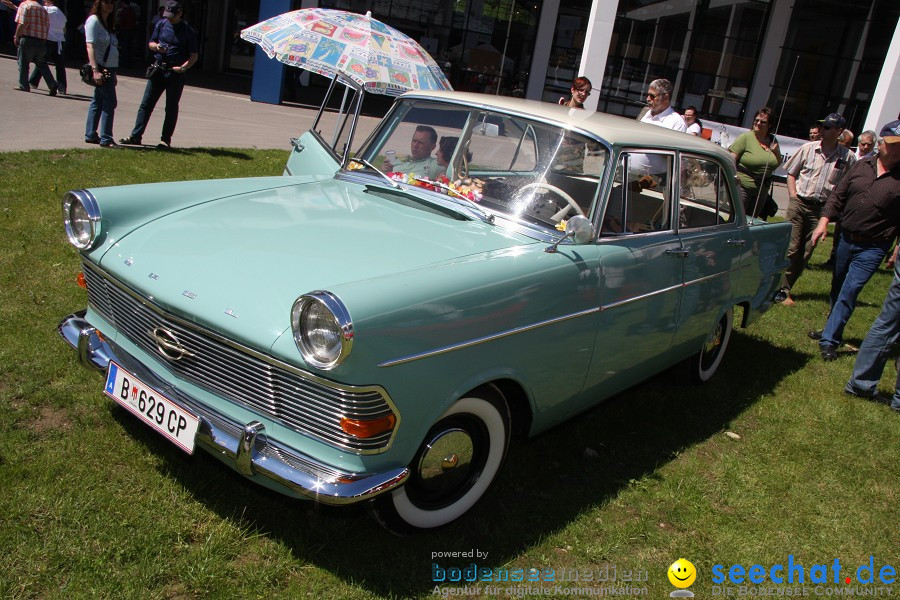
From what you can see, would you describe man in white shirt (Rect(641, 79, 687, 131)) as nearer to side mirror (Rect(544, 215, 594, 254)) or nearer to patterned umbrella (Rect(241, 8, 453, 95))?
patterned umbrella (Rect(241, 8, 453, 95))

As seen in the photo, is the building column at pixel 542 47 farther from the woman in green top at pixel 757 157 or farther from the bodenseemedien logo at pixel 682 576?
the bodenseemedien logo at pixel 682 576

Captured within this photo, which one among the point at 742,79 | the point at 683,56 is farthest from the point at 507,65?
the point at 742,79

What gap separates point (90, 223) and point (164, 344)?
0.78 m

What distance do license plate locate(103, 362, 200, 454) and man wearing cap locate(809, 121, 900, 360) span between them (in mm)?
4986

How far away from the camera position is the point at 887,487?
4105mm

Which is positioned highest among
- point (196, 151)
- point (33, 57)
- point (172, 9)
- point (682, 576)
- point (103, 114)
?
point (172, 9)

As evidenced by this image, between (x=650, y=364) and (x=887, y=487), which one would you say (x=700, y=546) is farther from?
(x=887, y=487)

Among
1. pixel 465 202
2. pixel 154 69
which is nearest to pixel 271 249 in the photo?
pixel 465 202

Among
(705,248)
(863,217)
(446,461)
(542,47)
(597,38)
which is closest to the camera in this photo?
(446,461)

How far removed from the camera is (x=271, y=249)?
9.77ft

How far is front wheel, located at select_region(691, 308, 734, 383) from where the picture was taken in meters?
4.89

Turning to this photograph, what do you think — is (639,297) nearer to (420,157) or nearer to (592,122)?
(592,122)

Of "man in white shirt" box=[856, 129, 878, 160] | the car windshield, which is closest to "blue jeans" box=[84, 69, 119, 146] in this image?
the car windshield

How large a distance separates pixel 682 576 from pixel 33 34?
12473mm
